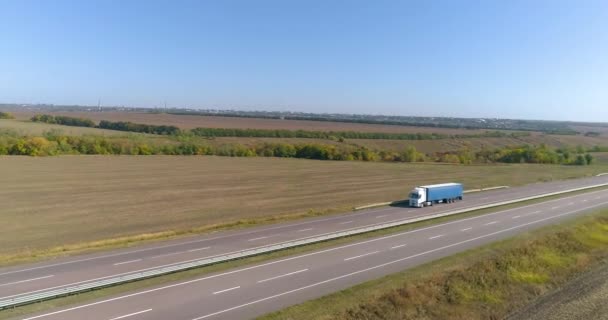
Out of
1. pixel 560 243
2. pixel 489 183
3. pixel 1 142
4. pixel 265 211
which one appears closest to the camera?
pixel 560 243

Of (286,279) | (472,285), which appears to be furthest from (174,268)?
(472,285)

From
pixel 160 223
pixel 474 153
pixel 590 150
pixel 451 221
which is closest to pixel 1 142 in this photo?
pixel 160 223

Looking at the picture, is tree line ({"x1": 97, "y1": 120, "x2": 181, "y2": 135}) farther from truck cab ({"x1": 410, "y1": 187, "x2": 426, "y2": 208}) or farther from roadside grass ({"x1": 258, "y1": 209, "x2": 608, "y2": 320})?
roadside grass ({"x1": 258, "y1": 209, "x2": 608, "y2": 320})

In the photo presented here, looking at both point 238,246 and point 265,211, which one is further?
point 265,211

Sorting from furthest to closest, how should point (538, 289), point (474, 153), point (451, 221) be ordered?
point (474, 153)
point (451, 221)
point (538, 289)

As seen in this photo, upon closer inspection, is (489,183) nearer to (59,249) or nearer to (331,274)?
(331,274)
